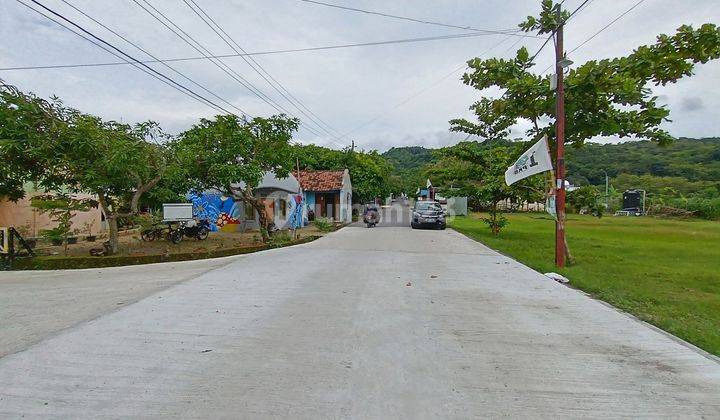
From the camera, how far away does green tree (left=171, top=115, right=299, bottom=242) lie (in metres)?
13.9

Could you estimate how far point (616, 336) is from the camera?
4.89 meters

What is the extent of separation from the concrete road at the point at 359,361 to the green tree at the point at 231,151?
7.49 m

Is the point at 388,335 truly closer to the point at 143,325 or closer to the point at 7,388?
the point at 143,325

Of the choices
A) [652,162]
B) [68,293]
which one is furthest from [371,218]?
[652,162]

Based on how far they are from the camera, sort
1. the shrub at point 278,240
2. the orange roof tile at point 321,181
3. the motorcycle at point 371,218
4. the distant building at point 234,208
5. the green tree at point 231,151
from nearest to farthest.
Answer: the green tree at point 231,151, the shrub at point 278,240, the distant building at point 234,208, the motorcycle at point 371,218, the orange roof tile at point 321,181

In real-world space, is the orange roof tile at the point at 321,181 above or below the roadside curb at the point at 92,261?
above

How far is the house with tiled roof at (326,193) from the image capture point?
28.3m

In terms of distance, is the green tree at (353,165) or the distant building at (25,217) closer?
the distant building at (25,217)

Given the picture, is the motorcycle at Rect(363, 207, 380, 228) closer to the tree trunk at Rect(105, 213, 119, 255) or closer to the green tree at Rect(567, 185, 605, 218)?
the green tree at Rect(567, 185, 605, 218)

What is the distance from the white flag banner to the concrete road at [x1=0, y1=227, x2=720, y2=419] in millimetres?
4249

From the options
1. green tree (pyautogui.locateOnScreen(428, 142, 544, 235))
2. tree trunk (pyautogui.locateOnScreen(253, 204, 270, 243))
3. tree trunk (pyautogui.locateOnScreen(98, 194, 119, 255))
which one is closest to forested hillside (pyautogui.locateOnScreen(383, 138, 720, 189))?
green tree (pyautogui.locateOnScreen(428, 142, 544, 235))

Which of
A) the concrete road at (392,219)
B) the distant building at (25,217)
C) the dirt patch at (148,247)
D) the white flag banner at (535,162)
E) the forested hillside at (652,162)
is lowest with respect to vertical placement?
the dirt patch at (148,247)

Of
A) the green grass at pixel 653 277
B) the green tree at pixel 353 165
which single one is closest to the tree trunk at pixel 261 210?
the green grass at pixel 653 277

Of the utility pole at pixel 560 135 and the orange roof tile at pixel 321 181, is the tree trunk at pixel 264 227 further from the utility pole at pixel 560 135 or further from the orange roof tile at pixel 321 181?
the orange roof tile at pixel 321 181
